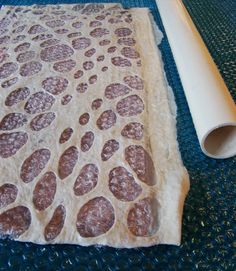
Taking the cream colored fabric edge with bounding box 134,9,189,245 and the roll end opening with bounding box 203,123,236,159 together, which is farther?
the roll end opening with bounding box 203,123,236,159

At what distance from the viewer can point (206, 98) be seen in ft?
2.31

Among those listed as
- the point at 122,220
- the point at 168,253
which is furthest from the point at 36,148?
the point at 168,253

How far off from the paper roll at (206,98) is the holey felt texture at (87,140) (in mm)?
78

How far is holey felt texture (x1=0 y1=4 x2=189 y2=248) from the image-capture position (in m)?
0.57

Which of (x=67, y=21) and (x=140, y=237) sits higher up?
(x=67, y=21)

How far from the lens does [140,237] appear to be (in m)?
0.55

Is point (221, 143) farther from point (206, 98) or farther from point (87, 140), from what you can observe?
point (87, 140)

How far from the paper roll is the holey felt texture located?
8cm

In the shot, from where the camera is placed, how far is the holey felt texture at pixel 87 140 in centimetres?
57

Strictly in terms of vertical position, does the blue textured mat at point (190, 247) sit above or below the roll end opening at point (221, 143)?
below

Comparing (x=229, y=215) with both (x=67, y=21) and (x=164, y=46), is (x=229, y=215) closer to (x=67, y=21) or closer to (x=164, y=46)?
(x=164, y=46)

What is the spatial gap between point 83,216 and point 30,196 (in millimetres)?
123

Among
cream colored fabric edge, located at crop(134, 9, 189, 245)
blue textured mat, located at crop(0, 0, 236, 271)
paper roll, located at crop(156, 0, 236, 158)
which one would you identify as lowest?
blue textured mat, located at crop(0, 0, 236, 271)

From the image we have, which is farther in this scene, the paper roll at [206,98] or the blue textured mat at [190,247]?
the paper roll at [206,98]
